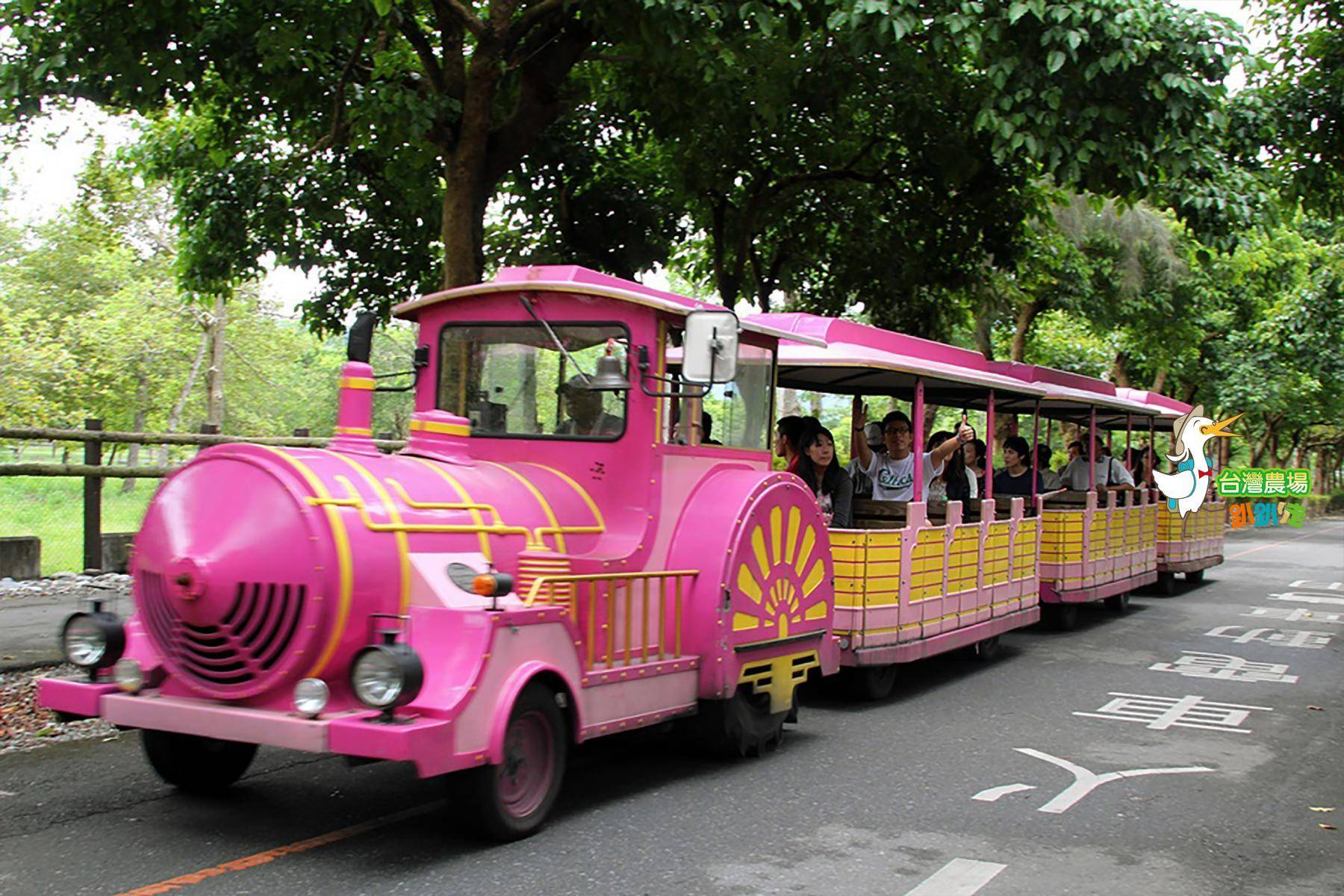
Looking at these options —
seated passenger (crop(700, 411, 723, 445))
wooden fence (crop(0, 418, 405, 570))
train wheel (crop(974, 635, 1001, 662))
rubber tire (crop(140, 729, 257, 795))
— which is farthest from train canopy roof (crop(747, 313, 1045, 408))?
wooden fence (crop(0, 418, 405, 570))

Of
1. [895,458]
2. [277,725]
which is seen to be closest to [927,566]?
[895,458]

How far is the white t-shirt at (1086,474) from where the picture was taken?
15797 millimetres

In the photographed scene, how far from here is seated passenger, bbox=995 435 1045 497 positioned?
13.8m

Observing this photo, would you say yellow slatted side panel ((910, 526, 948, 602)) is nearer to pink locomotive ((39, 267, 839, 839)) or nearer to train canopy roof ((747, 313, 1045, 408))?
train canopy roof ((747, 313, 1045, 408))

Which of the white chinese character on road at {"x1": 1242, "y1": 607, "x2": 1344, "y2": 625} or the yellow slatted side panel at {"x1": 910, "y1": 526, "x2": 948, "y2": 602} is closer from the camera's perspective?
the yellow slatted side panel at {"x1": 910, "y1": 526, "x2": 948, "y2": 602}

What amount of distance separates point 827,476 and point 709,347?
3.67 metres

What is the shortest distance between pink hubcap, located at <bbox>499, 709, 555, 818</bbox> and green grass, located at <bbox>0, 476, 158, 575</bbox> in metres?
7.01

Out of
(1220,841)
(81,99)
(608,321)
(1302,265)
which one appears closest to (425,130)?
(81,99)

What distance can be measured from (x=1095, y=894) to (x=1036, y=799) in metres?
1.48

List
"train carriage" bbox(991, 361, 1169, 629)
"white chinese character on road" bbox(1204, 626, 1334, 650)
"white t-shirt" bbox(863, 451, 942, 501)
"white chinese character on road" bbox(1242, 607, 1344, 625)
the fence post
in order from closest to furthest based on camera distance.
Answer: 1. "white t-shirt" bbox(863, 451, 942, 501)
2. the fence post
3. "white chinese character on road" bbox(1204, 626, 1334, 650)
4. "train carriage" bbox(991, 361, 1169, 629)
5. "white chinese character on road" bbox(1242, 607, 1344, 625)

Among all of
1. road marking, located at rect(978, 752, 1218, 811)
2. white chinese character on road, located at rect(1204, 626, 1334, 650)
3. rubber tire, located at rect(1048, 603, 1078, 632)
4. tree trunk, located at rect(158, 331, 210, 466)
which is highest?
tree trunk, located at rect(158, 331, 210, 466)

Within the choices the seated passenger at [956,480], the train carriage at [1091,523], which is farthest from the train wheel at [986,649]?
the train carriage at [1091,523]

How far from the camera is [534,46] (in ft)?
37.9

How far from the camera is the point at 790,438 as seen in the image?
10133 millimetres
